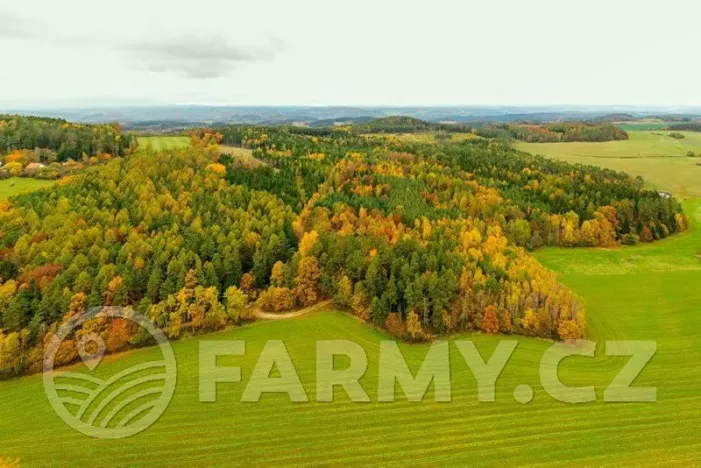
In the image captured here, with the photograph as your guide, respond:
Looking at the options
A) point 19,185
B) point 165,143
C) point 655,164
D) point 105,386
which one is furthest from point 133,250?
point 655,164

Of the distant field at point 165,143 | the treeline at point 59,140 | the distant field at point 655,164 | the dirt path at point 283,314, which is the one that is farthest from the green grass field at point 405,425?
the distant field at point 655,164

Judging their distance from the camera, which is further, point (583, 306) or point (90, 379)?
point (583, 306)

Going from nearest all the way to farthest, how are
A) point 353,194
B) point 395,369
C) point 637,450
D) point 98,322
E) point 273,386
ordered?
point 637,450 → point 273,386 → point 395,369 → point 98,322 → point 353,194

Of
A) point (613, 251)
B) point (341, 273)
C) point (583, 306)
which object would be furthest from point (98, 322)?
point (613, 251)

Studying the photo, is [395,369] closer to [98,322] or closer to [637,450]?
[637,450]

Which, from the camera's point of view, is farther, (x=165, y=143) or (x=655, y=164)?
(x=655, y=164)

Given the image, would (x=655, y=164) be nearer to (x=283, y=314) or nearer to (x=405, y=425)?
(x=283, y=314)

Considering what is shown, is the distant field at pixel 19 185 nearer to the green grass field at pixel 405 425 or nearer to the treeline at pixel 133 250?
the treeline at pixel 133 250
